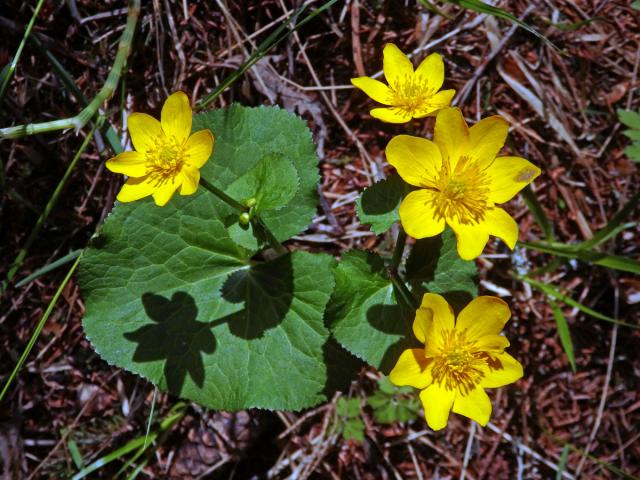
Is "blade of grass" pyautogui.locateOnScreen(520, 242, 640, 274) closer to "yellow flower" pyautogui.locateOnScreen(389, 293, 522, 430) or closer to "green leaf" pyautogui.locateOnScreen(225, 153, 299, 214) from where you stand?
"yellow flower" pyautogui.locateOnScreen(389, 293, 522, 430)

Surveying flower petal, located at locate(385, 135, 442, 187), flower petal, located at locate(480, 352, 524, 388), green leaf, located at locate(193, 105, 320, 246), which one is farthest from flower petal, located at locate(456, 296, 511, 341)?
green leaf, located at locate(193, 105, 320, 246)

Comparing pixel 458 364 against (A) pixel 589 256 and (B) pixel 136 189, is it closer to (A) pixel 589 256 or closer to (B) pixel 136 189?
(B) pixel 136 189

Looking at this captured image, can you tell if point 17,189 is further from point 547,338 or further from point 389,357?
point 547,338

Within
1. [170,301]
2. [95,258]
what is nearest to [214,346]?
A: [170,301]

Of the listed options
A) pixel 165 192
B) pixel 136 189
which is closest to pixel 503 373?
pixel 165 192

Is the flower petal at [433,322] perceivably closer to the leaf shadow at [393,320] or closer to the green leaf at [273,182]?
the leaf shadow at [393,320]

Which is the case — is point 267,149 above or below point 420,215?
below
